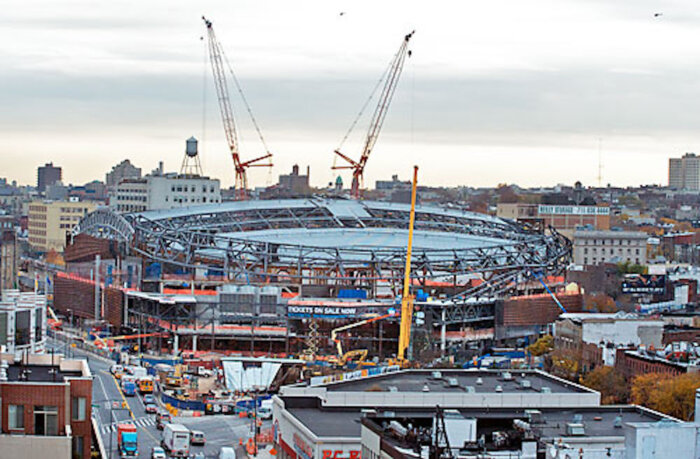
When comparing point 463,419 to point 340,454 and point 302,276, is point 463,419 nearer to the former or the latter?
point 340,454

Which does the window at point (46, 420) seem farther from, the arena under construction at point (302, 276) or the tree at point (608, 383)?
the arena under construction at point (302, 276)

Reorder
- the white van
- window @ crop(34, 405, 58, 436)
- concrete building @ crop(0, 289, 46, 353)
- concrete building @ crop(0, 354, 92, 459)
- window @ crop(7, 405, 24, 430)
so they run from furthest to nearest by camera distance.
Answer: the white van
concrete building @ crop(0, 289, 46, 353)
window @ crop(34, 405, 58, 436)
window @ crop(7, 405, 24, 430)
concrete building @ crop(0, 354, 92, 459)

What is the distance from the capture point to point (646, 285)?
166 m

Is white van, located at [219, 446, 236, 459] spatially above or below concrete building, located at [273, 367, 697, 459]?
below

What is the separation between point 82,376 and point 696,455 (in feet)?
50.6

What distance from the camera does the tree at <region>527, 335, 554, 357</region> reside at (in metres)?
118

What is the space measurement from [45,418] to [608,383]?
192 feet

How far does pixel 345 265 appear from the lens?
13612 cm

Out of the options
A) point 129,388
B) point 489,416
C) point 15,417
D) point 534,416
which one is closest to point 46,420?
point 15,417

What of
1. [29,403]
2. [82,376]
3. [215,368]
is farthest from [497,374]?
[215,368]

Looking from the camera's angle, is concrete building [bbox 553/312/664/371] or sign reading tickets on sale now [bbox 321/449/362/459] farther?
concrete building [bbox 553/312/664/371]

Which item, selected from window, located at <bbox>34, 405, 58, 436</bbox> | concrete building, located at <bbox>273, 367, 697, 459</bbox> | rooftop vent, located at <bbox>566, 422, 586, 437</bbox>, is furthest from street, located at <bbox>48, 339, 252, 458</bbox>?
window, located at <bbox>34, 405, 58, 436</bbox>

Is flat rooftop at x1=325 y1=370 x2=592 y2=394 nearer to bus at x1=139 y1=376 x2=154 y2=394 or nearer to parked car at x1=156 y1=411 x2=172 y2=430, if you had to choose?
parked car at x1=156 y1=411 x2=172 y2=430

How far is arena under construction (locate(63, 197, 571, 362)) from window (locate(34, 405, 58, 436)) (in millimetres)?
84518
